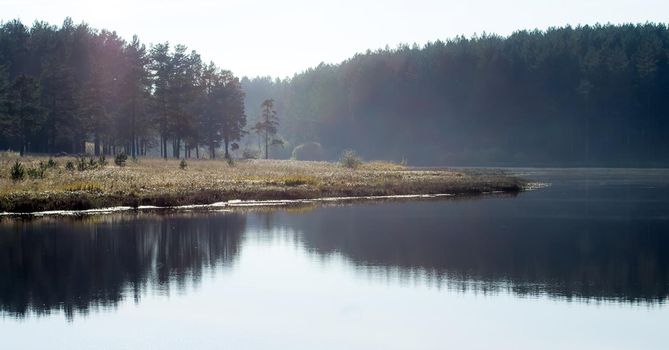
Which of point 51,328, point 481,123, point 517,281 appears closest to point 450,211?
point 517,281

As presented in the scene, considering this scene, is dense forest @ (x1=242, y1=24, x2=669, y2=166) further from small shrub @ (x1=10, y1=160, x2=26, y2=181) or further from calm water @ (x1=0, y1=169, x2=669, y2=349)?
calm water @ (x1=0, y1=169, x2=669, y2=349)

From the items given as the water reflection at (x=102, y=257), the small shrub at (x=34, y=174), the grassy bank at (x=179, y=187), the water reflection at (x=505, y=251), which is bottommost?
Result: the water reflection at (x=505, y=251)

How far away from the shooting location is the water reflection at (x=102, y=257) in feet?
74.5

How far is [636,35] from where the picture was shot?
17512 cm

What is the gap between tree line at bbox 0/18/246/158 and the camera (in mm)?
96250

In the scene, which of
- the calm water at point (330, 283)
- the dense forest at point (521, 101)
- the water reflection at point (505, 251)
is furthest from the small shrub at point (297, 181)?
the dense forest at point (521, 101)

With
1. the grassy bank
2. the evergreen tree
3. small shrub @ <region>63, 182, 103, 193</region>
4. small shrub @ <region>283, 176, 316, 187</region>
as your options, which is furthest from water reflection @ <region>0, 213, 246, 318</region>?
the evergreen tree

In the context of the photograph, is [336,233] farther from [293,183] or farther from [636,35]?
[636,35]

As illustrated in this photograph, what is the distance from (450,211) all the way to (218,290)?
28856 mm

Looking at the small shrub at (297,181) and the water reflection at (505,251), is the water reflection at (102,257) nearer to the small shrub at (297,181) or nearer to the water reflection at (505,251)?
the water reflection at (505,251)

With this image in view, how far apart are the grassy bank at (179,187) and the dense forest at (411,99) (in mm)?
28017

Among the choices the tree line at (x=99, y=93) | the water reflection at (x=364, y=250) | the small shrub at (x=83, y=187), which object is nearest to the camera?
the water reflection at (x=364, y=250)

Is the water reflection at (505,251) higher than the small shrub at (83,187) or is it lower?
lower

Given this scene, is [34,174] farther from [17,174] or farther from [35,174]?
[17,174]
